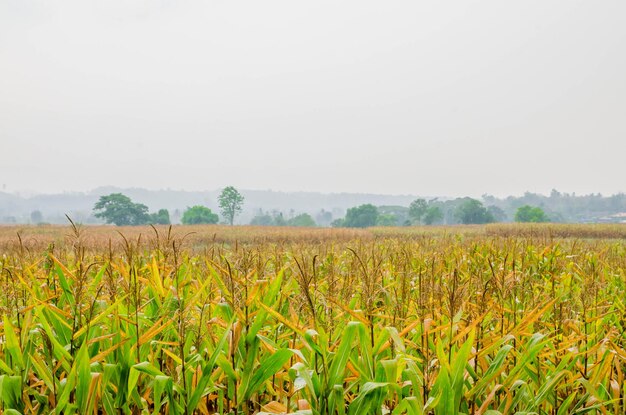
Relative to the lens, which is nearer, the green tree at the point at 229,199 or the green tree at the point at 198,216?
the green tree at the point at 198,216

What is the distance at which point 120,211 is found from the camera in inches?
4094

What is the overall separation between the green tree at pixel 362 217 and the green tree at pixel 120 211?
52.1m

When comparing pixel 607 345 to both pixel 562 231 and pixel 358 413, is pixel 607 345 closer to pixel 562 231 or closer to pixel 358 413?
pixel 358 413

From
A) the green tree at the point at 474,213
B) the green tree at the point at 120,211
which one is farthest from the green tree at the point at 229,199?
the green tree at the point at 474,213

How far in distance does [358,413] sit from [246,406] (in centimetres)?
54

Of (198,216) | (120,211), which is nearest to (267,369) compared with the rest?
(120,211)

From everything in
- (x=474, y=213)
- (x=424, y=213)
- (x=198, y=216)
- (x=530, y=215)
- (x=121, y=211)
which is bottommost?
(x=530, y=215)

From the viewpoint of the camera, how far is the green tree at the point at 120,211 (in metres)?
104

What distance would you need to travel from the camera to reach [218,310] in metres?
2.42

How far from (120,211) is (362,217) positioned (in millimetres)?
60587

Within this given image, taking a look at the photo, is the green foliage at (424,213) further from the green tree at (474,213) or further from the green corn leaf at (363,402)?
the green corn leaf at (363,402)

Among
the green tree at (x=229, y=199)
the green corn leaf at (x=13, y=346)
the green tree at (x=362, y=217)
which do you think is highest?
the green tree at (x=229, y=199)

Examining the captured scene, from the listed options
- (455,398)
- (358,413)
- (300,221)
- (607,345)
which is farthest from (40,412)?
(300,221)

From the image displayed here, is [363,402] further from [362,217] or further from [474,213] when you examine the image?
[474,213]
